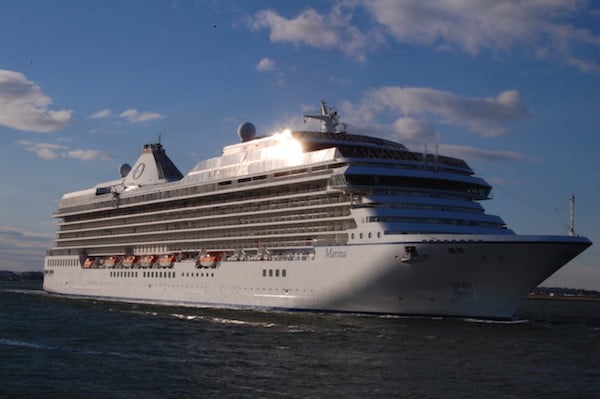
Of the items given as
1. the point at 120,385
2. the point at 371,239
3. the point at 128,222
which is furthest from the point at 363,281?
the point at 128,222

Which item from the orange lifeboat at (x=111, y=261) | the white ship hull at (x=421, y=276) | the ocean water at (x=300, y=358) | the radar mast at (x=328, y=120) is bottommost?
the ocean water at (x=300, y=358)

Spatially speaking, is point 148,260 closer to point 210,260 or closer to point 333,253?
point 210,260

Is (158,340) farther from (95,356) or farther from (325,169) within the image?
(325,169)

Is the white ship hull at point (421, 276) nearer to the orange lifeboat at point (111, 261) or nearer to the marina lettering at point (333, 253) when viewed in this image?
the marina lettering at point (333, 253)

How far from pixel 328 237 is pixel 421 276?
707cm

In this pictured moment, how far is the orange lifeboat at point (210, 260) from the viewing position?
51.8 metres

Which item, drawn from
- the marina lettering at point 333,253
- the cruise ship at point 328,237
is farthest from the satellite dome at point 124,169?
the marina lettering at point 333,253

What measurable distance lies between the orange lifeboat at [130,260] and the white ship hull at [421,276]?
19494 mm

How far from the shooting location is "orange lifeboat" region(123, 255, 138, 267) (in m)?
63.2

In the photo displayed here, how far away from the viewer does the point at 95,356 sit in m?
28.0

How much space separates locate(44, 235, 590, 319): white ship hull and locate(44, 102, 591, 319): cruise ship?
0.21 feet

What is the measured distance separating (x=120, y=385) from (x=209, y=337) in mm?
11921

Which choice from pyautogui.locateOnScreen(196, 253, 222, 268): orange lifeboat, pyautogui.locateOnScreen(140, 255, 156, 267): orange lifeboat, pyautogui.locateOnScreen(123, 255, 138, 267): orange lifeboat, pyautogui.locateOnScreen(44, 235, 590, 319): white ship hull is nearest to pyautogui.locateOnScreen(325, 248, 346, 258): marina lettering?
pyautogui.locateOnScreen(44, 235, 590, 319): white ship hull

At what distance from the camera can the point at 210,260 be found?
52.1 metres
